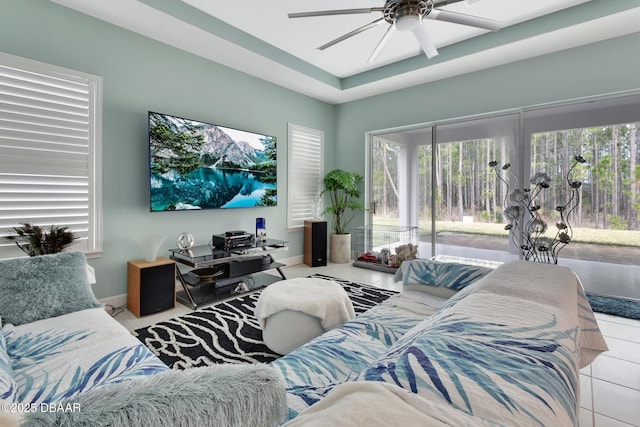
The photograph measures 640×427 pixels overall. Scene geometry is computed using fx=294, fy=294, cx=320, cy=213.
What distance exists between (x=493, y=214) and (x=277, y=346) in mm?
3376

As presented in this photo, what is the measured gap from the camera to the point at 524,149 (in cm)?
372

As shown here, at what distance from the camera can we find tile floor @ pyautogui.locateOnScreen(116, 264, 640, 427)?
1.54m

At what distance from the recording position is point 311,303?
1.97 meters

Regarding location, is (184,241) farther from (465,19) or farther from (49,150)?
(465,19)

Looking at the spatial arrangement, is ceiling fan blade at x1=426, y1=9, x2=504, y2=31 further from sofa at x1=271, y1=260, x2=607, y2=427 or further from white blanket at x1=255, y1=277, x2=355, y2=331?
white blanket at x1=255, y1=277, x2=355, y2=331

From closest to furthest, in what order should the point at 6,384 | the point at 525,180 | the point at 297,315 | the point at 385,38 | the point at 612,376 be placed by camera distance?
the point at 6,384, the point at 612,376, the point at 297,315, the point at 385,38, the point at 525,180

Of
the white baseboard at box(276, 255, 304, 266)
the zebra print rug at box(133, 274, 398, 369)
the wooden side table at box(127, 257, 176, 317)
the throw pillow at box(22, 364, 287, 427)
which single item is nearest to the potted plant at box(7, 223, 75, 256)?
the wooden side table at box(127, 257, 176, 317)

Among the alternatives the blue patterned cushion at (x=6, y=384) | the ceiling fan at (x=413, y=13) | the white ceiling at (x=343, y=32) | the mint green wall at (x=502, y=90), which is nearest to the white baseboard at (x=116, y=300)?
the blue patterned cushion at (x=6, y=384)

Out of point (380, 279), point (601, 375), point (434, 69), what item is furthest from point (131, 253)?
point (434, 69)

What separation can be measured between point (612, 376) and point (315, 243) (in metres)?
3.44

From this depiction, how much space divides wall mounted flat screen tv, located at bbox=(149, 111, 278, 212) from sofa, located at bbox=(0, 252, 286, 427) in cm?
133

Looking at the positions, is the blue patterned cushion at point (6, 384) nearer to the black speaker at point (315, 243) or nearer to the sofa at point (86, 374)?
the sofa at point (86, 374)

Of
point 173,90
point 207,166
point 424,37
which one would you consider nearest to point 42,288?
point 207,166

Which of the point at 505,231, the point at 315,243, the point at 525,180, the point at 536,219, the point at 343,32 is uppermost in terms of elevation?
the point at 343,32
